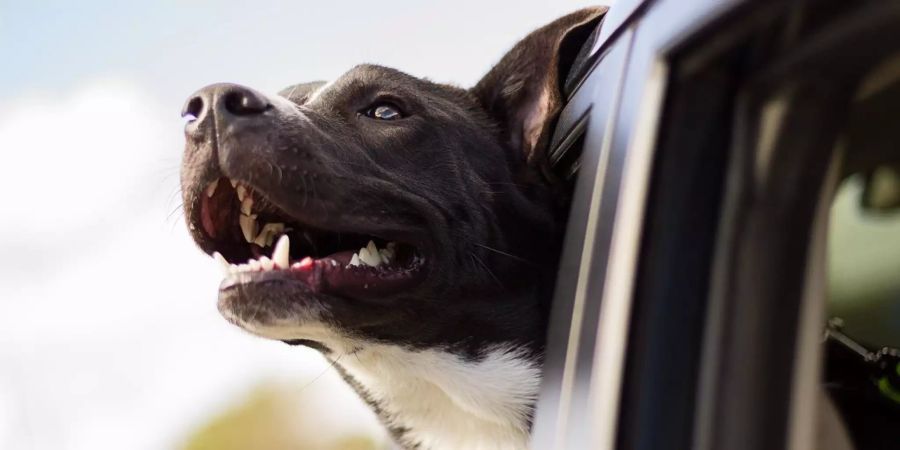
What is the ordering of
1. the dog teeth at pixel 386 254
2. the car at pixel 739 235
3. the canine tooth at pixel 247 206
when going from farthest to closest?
1. the dog teeth at pixel 386 254
2. the canine tooth at pixel 247 206
3. the car at pixel 739 235

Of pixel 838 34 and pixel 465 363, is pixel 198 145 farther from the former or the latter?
pixel 838 34

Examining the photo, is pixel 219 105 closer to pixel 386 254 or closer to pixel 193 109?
pixel 193 109

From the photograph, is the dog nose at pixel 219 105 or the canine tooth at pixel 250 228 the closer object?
the dog nose at pixel 219 105

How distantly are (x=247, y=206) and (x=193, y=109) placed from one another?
0.99ft

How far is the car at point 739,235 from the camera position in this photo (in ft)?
3.68

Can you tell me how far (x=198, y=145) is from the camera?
226 centimetres

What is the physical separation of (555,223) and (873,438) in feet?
3.77

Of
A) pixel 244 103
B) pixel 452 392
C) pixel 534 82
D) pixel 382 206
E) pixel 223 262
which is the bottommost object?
pixel 452 392

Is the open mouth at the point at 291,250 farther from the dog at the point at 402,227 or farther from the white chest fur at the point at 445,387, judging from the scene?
the white chest fur at the point at 445,387

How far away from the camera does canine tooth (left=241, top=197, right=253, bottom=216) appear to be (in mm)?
2426

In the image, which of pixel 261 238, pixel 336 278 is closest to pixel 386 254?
pixel 336 278

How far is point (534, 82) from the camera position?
2.79 m

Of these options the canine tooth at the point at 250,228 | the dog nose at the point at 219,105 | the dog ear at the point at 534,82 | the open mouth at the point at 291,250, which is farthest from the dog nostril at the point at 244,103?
the dog ear at the point at 534,82

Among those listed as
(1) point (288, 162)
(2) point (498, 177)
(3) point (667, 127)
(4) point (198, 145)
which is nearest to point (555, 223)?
(2) point (498, 177)
